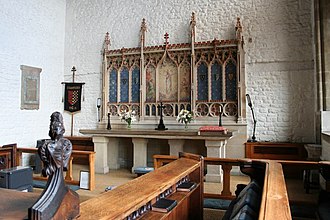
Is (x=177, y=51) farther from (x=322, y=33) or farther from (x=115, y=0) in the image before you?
(x=322, y=33)

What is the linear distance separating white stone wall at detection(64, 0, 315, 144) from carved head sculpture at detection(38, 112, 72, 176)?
4.83 m

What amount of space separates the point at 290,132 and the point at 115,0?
5.01 meters

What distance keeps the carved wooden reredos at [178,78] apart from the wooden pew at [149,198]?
3156 millimetres

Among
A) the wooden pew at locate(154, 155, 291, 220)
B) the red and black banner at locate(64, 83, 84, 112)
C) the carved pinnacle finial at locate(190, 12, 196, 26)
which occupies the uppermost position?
the carved pinnacle finial at locate(190, 12, 196, 26)

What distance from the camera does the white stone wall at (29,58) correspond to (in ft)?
18.2

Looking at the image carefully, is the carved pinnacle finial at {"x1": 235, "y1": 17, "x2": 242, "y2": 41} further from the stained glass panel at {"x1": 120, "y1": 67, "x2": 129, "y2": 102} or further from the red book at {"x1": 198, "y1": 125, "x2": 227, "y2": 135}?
the stained glass panel at {"x1": 120, "y1": 67, "x2": 129, "y2": 102}

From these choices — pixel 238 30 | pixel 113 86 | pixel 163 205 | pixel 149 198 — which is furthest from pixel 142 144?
pixel 149 198

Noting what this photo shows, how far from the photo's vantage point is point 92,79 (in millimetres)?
6820

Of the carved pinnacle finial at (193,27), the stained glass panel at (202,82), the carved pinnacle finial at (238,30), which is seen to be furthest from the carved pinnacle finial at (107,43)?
the carved pinnacle finial at (238,30)

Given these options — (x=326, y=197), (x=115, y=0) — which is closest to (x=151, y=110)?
(x=115, y=0)

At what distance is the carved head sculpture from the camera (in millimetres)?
1012

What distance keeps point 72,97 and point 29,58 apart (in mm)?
1380

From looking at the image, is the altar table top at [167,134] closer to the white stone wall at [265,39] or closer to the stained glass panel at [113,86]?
the white stone wall at [265,39]

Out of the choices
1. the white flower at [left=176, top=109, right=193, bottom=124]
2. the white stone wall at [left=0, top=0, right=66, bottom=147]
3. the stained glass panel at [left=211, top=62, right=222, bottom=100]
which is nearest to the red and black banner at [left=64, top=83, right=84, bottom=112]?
the white stone wall at [left=0, top=0, right=66, bottom=147]
